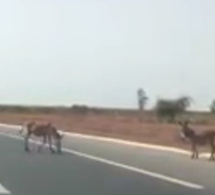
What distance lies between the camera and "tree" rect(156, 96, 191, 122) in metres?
90.4

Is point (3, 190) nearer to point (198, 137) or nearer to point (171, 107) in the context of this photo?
point (198, 137)

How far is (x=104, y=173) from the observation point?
23156 mm

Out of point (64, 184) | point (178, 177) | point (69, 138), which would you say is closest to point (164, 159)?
point (178, 177)

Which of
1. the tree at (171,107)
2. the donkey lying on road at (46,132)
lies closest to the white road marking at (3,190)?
the donkey lying on road at (46,132)

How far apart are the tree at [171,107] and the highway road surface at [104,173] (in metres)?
56.5

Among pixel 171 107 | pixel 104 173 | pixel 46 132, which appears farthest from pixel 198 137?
pixel 171 107

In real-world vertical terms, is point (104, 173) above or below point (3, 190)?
above

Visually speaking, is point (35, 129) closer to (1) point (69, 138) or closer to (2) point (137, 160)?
(2) point (137, 160)

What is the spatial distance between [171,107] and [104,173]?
69.1m

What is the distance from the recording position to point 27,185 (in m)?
19.8

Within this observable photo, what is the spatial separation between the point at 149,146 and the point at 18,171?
11230mm

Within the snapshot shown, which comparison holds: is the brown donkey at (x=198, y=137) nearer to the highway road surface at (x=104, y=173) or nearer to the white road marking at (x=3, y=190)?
the highway road surface at (x=104, y=173)

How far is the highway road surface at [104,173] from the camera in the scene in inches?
745

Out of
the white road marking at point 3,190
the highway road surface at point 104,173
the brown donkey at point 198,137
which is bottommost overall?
the white road marking at point 3,190
